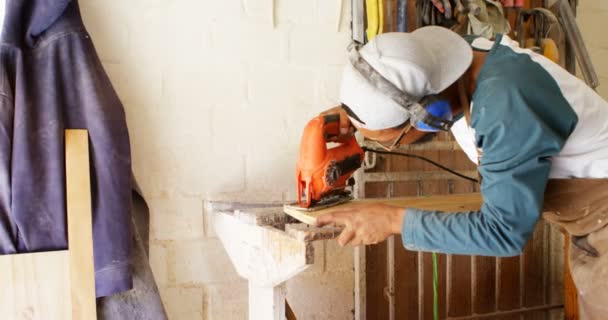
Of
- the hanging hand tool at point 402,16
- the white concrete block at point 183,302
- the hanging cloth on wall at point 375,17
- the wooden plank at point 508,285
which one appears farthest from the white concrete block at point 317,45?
the wooden plank at point 508,285

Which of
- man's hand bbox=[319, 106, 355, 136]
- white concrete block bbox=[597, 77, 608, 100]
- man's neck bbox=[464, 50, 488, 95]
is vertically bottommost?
man's hand bbox=[319, 106, 355, 136]

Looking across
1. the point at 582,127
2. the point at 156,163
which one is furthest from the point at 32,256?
the point at 582,127

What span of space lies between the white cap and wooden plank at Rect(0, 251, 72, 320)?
0.96 metres

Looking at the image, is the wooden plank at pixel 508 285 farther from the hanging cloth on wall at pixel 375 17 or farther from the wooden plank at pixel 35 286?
the wooden plank at pixel 35 286

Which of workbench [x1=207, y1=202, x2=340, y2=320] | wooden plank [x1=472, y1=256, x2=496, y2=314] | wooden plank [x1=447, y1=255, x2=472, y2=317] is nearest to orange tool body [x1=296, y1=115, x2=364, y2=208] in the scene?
workbench [x1=207, y1=202, x2=340, y2=320]

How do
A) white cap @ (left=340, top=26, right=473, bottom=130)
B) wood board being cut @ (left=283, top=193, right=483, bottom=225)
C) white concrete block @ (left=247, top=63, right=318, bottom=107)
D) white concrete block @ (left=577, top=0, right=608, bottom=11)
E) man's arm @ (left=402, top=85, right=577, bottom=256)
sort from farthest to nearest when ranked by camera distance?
white concrete block @ (left=577, top=0, right=608, bottom=11), white concrete block @ (left=247, top=63, right=318, bottom=107), wood board being cut @ (left=283, top=193, right=483, bottom=225), white cap @ (left=340, top=26, right=473, bottom=130), man's arm @ (left=402, top=85, right=577, bottom=256)

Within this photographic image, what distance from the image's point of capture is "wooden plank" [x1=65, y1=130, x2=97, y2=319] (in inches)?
52.4

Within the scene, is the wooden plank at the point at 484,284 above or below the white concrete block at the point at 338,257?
below

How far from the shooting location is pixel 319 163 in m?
1.33

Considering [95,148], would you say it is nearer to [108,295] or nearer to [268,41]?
[108,295]

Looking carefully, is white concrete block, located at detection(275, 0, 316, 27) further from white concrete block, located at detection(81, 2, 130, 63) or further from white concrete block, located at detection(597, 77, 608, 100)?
white concrete block, located at detection(597, 77, 608, 100)

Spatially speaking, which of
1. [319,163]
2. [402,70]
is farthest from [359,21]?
[402,70]

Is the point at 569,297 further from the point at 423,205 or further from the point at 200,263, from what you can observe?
the point at 200,263

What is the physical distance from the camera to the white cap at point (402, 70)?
1.03m
